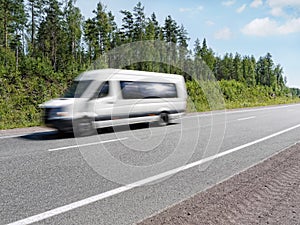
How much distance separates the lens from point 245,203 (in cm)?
320

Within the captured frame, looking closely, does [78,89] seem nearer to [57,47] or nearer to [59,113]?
[59,113]

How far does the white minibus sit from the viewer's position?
8344mm

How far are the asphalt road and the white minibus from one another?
0.78m

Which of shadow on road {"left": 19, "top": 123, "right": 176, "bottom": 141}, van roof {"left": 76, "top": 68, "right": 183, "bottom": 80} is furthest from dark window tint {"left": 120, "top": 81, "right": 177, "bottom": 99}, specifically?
shadow on road {"left": 19, "top": 123, "right": 176, "bottom": 141}

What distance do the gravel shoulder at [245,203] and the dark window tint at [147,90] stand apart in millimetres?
5913

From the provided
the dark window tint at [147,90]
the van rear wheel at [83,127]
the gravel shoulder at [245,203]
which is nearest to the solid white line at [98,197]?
the gravel shoulder at [245,203]

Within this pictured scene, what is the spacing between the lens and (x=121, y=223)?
9.14ft

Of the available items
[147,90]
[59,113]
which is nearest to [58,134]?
[59,113]

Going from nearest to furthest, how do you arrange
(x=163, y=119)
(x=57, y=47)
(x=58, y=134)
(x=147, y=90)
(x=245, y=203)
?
(x=245, y=203), (x=58, y=134), (x=147, y=90), (x=163, y=119), (x=57, y=47)

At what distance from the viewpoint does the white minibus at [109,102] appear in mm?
8344

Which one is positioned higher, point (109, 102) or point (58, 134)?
point (109, 102)

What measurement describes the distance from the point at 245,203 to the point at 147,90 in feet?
24.8

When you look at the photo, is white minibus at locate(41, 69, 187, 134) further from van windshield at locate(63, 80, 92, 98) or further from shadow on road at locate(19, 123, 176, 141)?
shadow on road at locate(19, 123, 176, 141)

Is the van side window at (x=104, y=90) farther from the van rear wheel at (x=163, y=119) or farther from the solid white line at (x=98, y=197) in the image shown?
the solid white line at (x=98, y=197)
